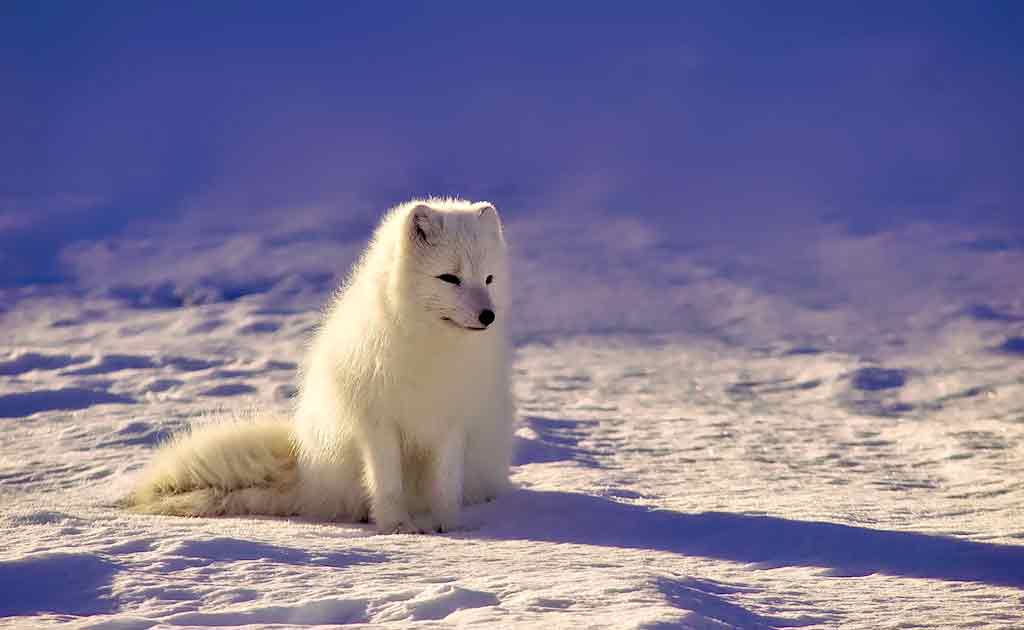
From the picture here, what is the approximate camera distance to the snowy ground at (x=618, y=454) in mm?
2963

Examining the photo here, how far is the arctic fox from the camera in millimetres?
4062

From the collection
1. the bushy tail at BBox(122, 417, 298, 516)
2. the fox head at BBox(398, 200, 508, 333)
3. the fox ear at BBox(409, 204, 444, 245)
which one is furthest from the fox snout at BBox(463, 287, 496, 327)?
the bushy tail at BBox(122, 417, 298, 516)

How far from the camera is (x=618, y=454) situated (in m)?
6.00

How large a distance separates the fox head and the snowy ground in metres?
0.76

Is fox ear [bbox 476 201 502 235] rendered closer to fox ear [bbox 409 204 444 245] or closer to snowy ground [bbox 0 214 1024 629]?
fox ear [bbox 409 204 444 245]

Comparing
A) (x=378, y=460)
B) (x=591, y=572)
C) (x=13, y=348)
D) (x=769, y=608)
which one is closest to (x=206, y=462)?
(x=378, y=460)

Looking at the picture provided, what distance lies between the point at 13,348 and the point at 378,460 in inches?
230

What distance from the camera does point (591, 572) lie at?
3.22 meters

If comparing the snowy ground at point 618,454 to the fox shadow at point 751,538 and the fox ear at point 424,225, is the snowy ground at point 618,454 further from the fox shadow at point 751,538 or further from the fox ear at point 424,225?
the fox ear at point 424,225

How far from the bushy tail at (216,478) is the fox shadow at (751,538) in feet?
2.56

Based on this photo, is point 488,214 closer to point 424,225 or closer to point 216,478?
point 424,225

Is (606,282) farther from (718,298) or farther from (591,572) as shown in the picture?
(591,572)

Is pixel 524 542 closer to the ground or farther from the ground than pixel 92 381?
closer to the ground

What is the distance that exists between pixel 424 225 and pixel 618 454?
2.33m
